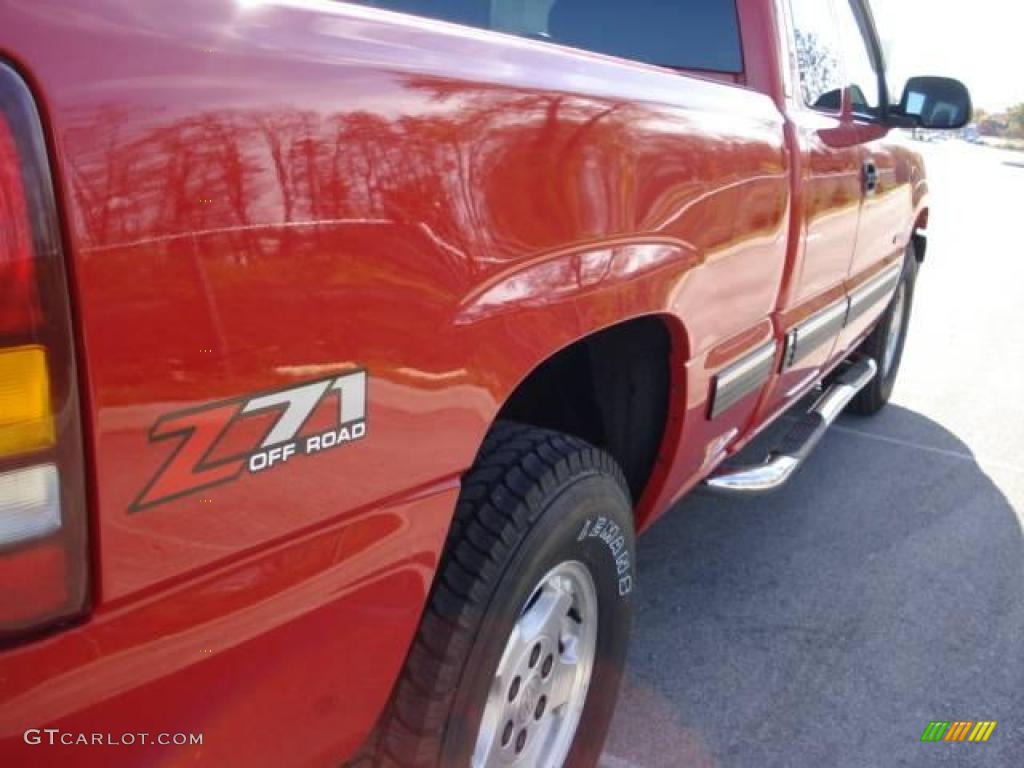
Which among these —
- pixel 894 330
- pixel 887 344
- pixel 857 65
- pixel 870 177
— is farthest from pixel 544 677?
pixel 894 330

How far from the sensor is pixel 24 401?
99 cm

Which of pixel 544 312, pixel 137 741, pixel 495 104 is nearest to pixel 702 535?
pixel 544 312

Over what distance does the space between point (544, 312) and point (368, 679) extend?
0.66 meters

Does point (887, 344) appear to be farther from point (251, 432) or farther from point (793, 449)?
point (251, 432)

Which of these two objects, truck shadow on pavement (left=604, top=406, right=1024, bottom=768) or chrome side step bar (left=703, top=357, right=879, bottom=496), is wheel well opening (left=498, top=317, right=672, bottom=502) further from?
truck shadow on pavement (left=604, top=406, right=1024, bottom=768)

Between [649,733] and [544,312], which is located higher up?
[544,312]

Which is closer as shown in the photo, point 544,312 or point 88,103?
point 88,103

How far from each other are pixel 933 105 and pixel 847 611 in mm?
2203

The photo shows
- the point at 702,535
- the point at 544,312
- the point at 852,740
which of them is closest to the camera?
the point at 544,312

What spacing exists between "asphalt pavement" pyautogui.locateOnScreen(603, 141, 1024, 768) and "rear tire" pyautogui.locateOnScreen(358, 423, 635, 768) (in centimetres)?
44

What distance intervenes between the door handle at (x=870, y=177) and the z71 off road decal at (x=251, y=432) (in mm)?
2813

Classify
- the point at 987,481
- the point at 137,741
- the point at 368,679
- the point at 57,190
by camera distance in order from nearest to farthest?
1. the point at 57,190
2. the point at 137,741
3. the point at 368,679
4. the point at 987,481

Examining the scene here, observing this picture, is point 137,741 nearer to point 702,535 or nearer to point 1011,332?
point 702,535

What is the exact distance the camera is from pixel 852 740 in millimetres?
2604
